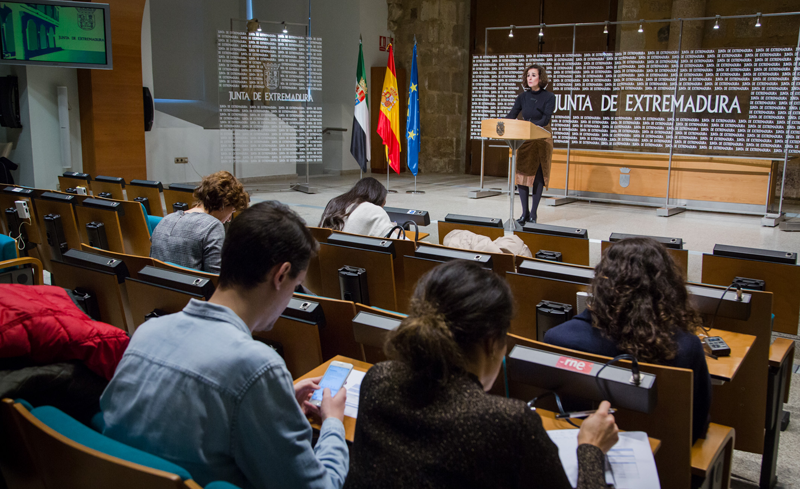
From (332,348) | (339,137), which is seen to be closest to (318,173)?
(339,137)

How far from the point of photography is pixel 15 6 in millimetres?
6516

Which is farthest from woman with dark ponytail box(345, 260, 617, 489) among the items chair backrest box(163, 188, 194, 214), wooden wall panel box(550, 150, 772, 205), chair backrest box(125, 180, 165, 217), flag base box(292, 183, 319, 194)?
flag base box(292, 183, 319, 194)

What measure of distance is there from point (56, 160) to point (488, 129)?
5.28 meters

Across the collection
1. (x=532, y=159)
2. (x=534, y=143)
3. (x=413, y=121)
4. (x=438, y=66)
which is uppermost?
(x=438, y=66)

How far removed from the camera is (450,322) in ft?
3.80

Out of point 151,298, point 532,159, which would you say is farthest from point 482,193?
point 151,298

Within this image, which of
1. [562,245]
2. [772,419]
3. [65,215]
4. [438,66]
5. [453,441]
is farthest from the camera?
[438,66]

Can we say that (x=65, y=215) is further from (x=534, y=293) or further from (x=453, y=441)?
(x=453, y=441)

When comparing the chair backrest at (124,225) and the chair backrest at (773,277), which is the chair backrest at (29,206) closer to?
the chair backrest at (124,225)

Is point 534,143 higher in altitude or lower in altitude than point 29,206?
higher

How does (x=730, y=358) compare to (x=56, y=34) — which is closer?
(x=730, y=358)

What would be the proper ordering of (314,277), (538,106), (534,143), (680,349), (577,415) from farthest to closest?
(534,143)
(538,106)
(314,277)
(680,349)
(577,415)

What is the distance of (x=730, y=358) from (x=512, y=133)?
402 centimetres

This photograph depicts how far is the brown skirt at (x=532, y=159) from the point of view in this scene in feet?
20.9
